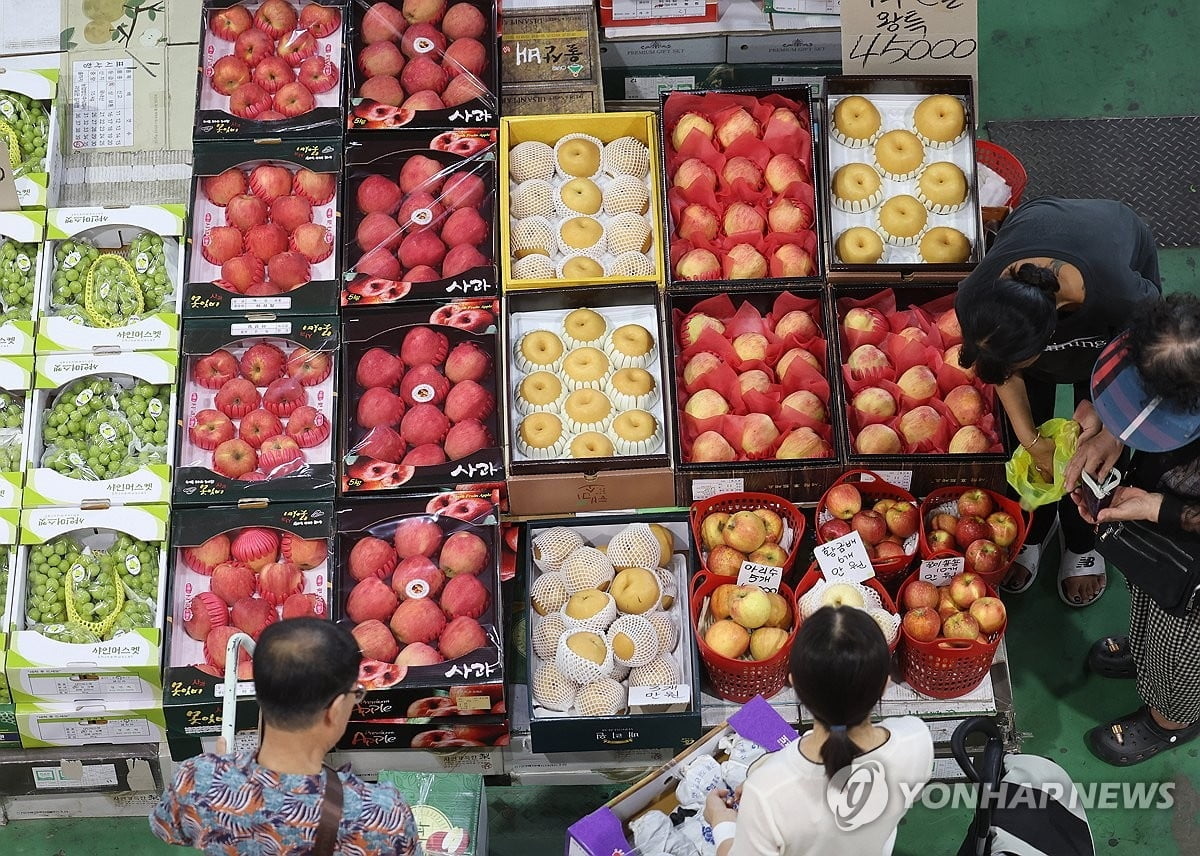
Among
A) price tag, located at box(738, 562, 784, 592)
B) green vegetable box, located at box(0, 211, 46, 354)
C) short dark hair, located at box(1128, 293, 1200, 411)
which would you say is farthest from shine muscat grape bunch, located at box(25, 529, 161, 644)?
short dark hair, located at box(1128, 293, 1200, 411)

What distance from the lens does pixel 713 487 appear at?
389 centimetres

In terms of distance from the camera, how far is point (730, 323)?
164 inches

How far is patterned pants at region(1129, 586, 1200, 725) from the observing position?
135 inches

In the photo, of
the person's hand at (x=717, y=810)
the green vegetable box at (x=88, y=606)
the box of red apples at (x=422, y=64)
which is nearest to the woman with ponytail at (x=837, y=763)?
the person's hand at (x=717, y=810)

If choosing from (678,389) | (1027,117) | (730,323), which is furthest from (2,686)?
(1027,117)

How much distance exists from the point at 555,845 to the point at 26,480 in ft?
6.55

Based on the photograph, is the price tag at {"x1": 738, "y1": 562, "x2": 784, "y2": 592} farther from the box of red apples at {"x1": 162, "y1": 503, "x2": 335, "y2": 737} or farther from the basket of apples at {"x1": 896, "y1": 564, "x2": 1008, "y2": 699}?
the box of red apples at {"x1": 162, "y1": 503, "x2": 335, "y2": 737}

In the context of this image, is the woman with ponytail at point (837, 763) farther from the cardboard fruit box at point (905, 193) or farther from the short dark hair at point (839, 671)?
the cardboard fruit box at point (905, 193)

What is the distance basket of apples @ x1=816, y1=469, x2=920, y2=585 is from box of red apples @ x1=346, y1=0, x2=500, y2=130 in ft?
5.85

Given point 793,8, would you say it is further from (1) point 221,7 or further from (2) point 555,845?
(2) point 555,845

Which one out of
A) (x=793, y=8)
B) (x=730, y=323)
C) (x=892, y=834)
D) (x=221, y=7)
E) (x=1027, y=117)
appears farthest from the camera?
(x=1027, y=117)

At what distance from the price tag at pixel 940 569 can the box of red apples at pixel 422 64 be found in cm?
211

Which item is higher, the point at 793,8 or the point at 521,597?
the point at 793,8

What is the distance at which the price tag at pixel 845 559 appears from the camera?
3719 mm
